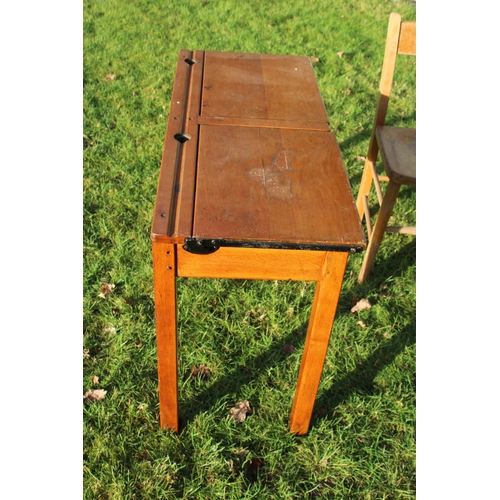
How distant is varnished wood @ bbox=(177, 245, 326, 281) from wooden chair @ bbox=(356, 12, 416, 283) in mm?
1192

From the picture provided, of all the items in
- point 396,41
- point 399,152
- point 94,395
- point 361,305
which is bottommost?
point 94,395

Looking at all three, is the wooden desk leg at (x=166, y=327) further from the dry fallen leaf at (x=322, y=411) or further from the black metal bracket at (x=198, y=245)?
the dry fallen leaf at (x=322, y=411)

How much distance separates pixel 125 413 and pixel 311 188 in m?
1.35

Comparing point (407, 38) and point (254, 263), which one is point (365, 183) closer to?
point (407, 38)

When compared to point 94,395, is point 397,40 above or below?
above

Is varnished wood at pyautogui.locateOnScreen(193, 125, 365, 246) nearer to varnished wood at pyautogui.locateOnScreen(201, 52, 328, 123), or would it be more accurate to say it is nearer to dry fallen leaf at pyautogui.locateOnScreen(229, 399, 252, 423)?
varnished wood at pyautogui.locateOnScreen(201, 52, 328, 123)

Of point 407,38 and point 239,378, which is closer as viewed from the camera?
point 239,378

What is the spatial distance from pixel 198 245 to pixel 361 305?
1.62 metres

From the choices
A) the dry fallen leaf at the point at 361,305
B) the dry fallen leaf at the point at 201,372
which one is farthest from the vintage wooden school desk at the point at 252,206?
the dry fallen leaf at the point at 361,305

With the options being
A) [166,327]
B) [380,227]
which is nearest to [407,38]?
[380,227]

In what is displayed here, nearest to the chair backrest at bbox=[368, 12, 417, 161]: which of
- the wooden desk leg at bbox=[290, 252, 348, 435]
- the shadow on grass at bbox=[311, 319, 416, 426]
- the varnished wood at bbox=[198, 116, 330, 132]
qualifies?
the varnished wood at bbox=[198, 116, 330, 132]

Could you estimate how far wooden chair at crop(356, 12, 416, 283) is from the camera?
2.74 meters

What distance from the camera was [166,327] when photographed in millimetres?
1847

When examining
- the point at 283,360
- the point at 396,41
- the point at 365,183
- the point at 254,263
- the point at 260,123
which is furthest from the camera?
the point at 365,183
